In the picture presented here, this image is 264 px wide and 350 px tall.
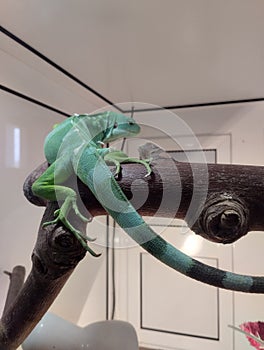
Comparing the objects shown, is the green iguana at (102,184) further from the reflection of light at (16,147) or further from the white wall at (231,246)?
the white wall at (231,246)

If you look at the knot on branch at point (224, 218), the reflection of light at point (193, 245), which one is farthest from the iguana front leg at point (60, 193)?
the reflection of light at point (193, 245)

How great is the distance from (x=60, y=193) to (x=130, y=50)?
Answer: 0.51m

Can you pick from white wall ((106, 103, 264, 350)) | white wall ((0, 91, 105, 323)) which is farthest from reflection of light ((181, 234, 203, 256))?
white wall ((0, 91, 105, 323))

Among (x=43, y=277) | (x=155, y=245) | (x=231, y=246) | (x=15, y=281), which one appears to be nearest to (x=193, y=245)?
(x=231, y=246)

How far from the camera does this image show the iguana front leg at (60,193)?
448mm

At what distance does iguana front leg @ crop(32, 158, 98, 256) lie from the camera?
1.47 ft

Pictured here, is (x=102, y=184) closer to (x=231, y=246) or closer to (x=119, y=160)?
(x=119, y=160)

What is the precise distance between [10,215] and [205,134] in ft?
2.46

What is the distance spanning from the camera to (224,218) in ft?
1.26

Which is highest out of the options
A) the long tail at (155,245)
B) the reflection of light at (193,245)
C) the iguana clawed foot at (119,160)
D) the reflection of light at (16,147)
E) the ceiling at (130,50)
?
the ceiling at (130,50)

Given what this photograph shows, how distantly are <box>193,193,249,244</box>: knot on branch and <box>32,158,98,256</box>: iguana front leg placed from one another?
16cm

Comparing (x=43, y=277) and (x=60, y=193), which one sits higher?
(x=60, y=193)

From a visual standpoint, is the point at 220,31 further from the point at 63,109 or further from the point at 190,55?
the point at 63,109

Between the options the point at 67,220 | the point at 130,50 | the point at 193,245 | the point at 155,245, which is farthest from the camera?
the point at 193,245
